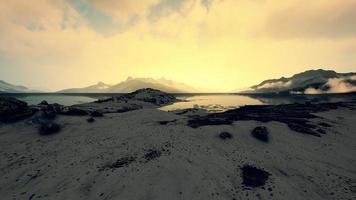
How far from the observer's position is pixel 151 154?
2584 centimetres

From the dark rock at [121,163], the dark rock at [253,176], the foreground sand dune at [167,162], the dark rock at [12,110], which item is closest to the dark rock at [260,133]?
the foreground sand dune at [167,162]

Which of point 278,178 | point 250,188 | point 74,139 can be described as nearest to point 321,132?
point 278,178

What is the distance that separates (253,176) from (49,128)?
2861 centimetres

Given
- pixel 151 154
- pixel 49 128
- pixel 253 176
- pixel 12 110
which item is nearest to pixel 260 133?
pixel 253 176

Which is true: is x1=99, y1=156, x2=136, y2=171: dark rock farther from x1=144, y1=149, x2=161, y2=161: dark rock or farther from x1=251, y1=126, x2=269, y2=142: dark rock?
x1=251, y1=126, x2=269, y2=142: dark rock

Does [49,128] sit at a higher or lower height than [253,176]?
higher

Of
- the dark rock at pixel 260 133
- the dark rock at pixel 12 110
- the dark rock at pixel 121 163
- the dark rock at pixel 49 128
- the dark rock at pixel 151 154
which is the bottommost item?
the dark rock at pixel 121 163

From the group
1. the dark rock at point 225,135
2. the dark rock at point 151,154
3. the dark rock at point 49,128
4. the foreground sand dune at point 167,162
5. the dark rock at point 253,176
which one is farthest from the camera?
the dark rock at point 49,128

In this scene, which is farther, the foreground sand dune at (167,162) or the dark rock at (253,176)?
the dark rock at (253,176)

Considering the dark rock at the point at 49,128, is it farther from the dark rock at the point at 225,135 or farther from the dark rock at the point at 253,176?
the dark rock at the point at 253,176

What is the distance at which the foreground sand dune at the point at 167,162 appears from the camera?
64.5ft

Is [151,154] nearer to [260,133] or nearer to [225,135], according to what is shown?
[225,135]

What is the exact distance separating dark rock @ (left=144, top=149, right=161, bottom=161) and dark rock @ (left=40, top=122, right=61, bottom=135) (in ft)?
52.4

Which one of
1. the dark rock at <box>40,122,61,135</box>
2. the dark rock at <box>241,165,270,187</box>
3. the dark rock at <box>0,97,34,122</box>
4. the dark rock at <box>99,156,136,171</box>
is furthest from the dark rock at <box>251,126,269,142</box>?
the dark rock at <box>0,97,34,122</box>
